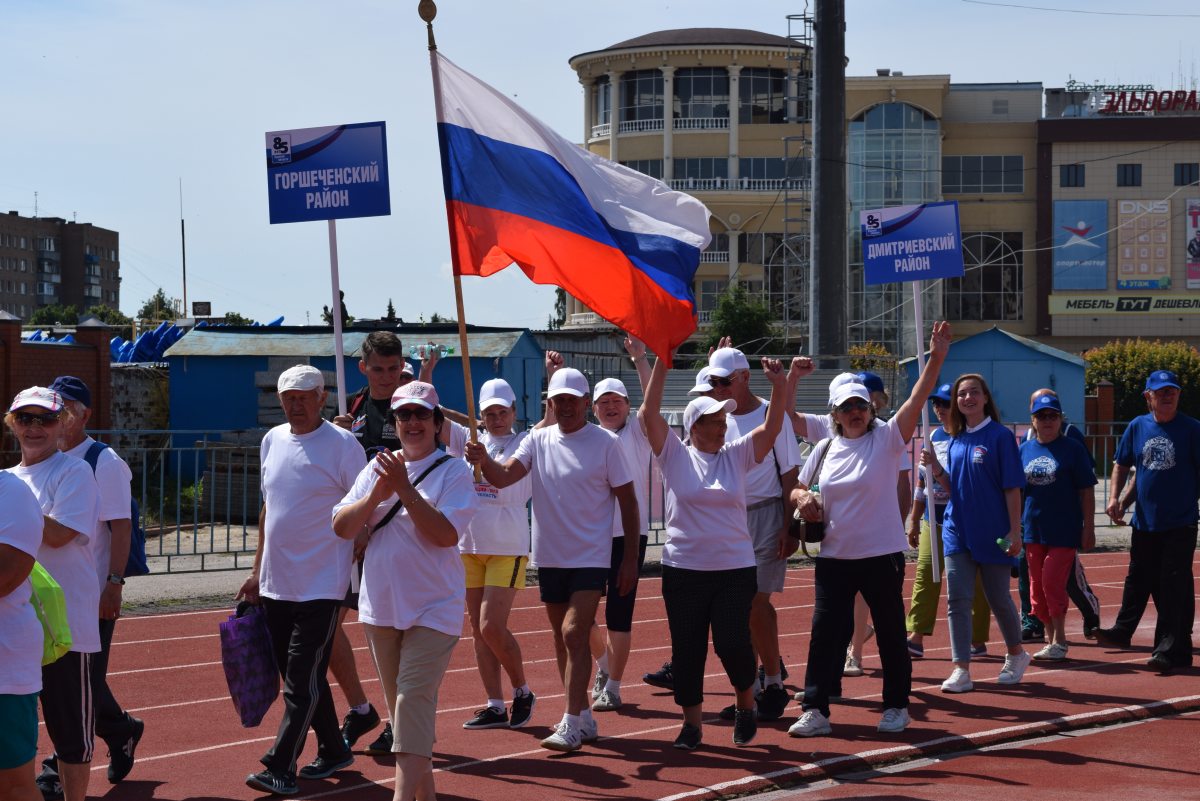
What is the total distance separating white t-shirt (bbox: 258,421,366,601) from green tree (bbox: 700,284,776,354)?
2317 inches

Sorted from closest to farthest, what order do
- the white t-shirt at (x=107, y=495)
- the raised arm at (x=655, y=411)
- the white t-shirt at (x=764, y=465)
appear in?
the white t-shirt at (x=107, y=495), the raised arm at (x=655, y=411), the white t-shirt at (x=764, y=465)

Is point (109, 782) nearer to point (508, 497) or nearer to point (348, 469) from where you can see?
point (348, 469)

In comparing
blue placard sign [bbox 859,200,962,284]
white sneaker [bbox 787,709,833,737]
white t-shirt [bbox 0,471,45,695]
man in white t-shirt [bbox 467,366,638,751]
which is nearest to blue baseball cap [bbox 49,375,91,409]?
white t-shirt [bbox 0,471,45,695]

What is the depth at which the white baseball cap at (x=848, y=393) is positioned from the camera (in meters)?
8.84

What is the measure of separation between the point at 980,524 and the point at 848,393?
6.45ft

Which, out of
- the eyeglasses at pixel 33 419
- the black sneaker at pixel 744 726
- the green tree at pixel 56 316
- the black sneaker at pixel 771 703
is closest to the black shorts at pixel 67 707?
the eyeglasses at pixel 33 419

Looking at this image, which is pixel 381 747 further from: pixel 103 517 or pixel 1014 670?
pixel 1014 670

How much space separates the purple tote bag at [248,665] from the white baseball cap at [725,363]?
2.98 metres

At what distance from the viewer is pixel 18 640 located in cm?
564

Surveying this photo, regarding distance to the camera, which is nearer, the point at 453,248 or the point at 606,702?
the point at 453,248

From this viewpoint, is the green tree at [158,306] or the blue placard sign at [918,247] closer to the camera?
the blue placard sign at [918,247]

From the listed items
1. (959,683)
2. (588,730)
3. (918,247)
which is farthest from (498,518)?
(918,247)

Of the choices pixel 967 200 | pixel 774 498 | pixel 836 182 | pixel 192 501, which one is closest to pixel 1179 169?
pixel 967 200

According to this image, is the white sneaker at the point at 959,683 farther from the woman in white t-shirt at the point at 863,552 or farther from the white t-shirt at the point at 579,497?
the white t-shirt at the point at 579,497
